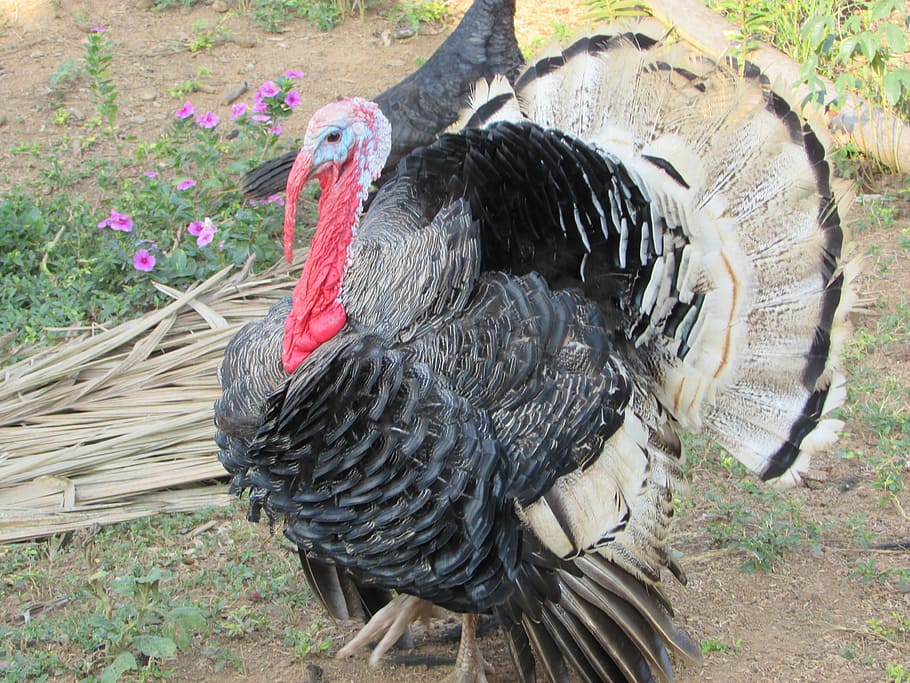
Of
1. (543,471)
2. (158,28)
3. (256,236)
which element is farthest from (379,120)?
(158,28)

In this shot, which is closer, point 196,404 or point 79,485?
point 79,485

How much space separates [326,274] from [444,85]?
11.0 ft

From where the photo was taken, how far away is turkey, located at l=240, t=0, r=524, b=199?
5.99 m

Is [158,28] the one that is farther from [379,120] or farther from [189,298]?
[379,120]

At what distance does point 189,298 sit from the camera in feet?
18.2

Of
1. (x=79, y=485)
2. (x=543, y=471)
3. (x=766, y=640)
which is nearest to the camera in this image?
(x=543, y=471)

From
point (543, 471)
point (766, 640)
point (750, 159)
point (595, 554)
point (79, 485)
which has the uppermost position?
point (750, 159)

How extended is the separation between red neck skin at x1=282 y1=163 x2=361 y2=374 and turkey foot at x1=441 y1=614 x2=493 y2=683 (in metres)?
1.19

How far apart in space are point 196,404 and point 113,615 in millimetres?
1462

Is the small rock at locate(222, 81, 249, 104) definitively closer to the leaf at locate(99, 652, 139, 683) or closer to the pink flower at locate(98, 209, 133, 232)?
the pink flower at locate(98, 209, 133, 232)

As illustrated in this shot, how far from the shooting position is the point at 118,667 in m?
3.40

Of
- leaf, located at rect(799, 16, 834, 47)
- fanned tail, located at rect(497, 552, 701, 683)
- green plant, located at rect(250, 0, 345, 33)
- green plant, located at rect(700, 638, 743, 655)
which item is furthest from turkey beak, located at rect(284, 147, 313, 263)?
green plant, located at rect(250, 0, 345, 33)

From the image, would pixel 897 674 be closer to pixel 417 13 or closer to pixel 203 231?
pixel 203 231

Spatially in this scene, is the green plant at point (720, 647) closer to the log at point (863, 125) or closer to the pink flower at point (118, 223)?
the pink flower at point (118, 223)
